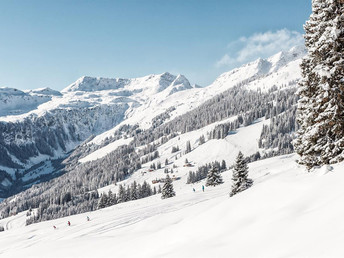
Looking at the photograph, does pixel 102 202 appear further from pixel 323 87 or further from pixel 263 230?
pixel 263 230

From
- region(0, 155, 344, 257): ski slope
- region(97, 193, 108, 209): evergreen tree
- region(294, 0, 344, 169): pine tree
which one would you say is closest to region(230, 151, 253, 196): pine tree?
region(294, 0, 344, 169): pine tree

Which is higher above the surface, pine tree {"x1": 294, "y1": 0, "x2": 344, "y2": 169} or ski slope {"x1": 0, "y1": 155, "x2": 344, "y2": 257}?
pine tree {"x1": 294, "y1": 0, "x2": 344, "y2": 169}

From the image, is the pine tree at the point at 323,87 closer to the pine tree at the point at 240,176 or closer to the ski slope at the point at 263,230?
the ski slope at the point at 263,230

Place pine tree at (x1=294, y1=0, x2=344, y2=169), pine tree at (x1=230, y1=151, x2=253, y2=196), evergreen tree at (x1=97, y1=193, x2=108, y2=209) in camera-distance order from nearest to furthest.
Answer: pine tree at (x1=294, y1=0, x2=344, y2=169) → pine tree at (x1=230, y1=151, x2=253, y2=196) → evergreen tree at (x1=97, y1=193, x2=108, y2=209)

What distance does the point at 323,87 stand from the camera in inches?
567

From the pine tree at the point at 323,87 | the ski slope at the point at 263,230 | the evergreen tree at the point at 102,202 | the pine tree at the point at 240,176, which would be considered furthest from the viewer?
the evergreen tree at the point at 102,202

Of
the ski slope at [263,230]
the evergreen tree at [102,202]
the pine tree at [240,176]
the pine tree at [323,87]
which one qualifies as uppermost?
the pine tree at [323,87]

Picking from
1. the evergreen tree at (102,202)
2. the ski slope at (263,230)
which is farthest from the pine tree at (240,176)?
the evergreen tree at (102,202)

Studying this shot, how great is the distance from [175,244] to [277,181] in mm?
5614

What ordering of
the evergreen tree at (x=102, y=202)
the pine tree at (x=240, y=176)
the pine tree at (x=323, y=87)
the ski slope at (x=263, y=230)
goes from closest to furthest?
the ski slope at (x=263, y=230) → the pine tree at (x=323, y=87) → the pine tree at (x=240, y=176) → the evergreen tree at (x=102, y=202)

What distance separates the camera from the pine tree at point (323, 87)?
14.1 meters

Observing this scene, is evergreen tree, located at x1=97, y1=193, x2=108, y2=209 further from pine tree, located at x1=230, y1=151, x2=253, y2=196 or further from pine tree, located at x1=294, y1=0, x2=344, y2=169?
pine tree, located at x1=294, y1=0, x2=344, y2=169

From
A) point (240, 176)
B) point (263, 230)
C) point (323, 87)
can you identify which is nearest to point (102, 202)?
point (240, 176)

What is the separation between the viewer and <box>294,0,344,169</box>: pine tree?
556 inches
